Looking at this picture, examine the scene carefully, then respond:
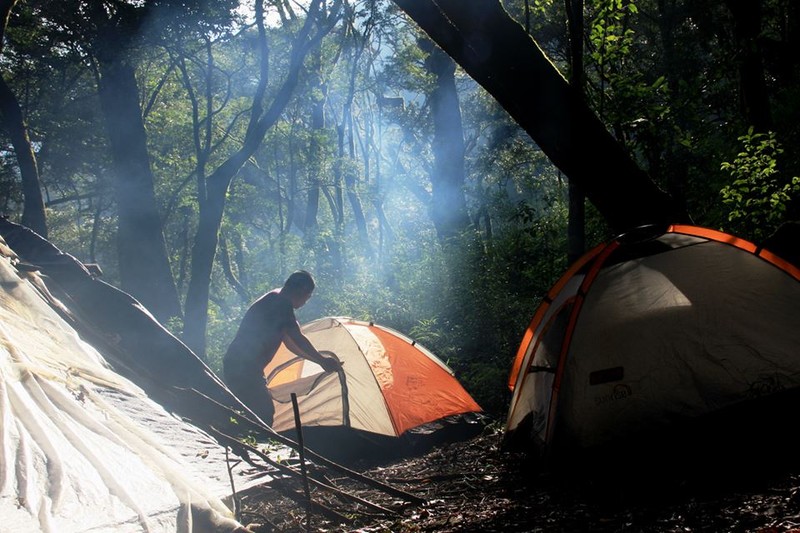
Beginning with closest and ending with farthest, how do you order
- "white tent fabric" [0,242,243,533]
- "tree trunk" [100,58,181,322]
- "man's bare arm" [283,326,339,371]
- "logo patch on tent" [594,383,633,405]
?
"white tent fabric" [0,242,243,533] → "logo patch on tent" [594,383,633,405] → "man's bare arm" [283,326,339,371] → "tree trunk" [100,58,181,322]

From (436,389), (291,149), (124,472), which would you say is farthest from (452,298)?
(291,149)

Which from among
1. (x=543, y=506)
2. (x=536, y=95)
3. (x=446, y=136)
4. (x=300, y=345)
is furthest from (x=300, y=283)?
(x=446, y=136)

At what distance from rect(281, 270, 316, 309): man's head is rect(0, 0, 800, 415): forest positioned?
2685mm

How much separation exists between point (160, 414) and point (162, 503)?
2.92 ft

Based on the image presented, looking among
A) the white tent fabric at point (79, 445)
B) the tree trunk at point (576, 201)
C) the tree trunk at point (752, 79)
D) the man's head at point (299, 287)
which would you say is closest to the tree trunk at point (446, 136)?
the tree trunk at point (752, 79)

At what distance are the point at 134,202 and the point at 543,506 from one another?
1346 cm

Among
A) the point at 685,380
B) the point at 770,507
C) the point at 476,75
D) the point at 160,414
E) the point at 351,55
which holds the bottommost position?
the point at 770,507

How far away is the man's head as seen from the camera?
24.4 feet

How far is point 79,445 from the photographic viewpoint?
3.15 m

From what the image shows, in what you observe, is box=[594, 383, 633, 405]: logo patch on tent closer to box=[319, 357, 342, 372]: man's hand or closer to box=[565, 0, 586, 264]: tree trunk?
box=[319, 357, 342, 372]: man's hand

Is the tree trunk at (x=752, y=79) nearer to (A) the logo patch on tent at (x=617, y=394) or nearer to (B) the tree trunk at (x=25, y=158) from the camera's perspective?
(A) the logo patch on tent at (x=617, y=394)

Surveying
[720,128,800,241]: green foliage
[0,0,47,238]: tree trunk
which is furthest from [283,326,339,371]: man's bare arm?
[0,0,47,238]: tree trunk

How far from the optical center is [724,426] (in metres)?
5.38

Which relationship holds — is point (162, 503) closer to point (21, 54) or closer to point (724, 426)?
point (724, 426)
